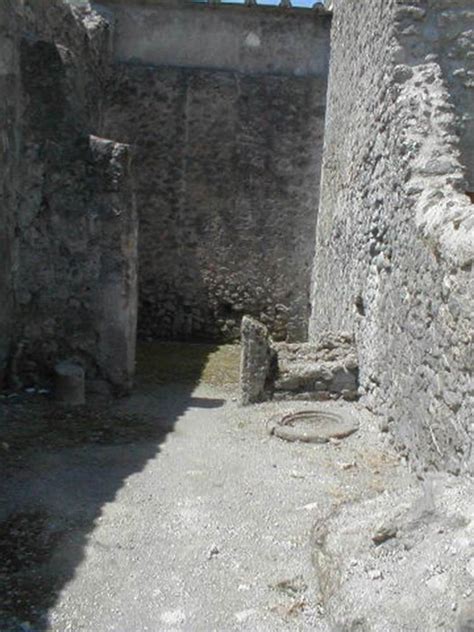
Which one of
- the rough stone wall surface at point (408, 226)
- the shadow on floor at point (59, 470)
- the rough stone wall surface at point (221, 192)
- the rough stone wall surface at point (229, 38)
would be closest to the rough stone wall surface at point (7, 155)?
the shadow on floor at point (59, 470)

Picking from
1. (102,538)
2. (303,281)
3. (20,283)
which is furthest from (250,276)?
(102,538)

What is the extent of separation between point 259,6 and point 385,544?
397 inches

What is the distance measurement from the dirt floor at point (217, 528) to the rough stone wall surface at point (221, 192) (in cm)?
505

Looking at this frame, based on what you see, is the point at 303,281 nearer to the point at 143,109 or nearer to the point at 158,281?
the point at 158,281

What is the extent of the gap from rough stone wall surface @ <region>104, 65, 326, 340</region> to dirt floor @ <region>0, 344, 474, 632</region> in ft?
16.6

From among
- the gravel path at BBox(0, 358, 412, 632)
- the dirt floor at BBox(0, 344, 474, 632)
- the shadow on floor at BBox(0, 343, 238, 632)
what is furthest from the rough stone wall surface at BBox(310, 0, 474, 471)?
the shadow on floor at BBox(0, 343, 238, 632)

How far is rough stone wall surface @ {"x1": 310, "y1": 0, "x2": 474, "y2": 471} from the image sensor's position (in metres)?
4.45

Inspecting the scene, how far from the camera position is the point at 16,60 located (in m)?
7.32

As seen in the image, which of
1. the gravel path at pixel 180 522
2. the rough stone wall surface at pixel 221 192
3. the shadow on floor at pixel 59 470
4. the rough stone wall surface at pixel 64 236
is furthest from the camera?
the rough stone wall surface at pixel 221 192

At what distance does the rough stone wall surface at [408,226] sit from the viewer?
445 cm

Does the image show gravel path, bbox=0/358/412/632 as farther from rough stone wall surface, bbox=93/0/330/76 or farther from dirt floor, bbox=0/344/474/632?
rough stone wall surface, bbox=93/0/330/76

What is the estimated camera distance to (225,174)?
11.9 meters

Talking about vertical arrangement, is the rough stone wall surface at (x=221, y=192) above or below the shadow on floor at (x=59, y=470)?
above

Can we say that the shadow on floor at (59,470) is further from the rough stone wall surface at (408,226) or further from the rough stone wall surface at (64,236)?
the rough stone wall surface at (408,226)
